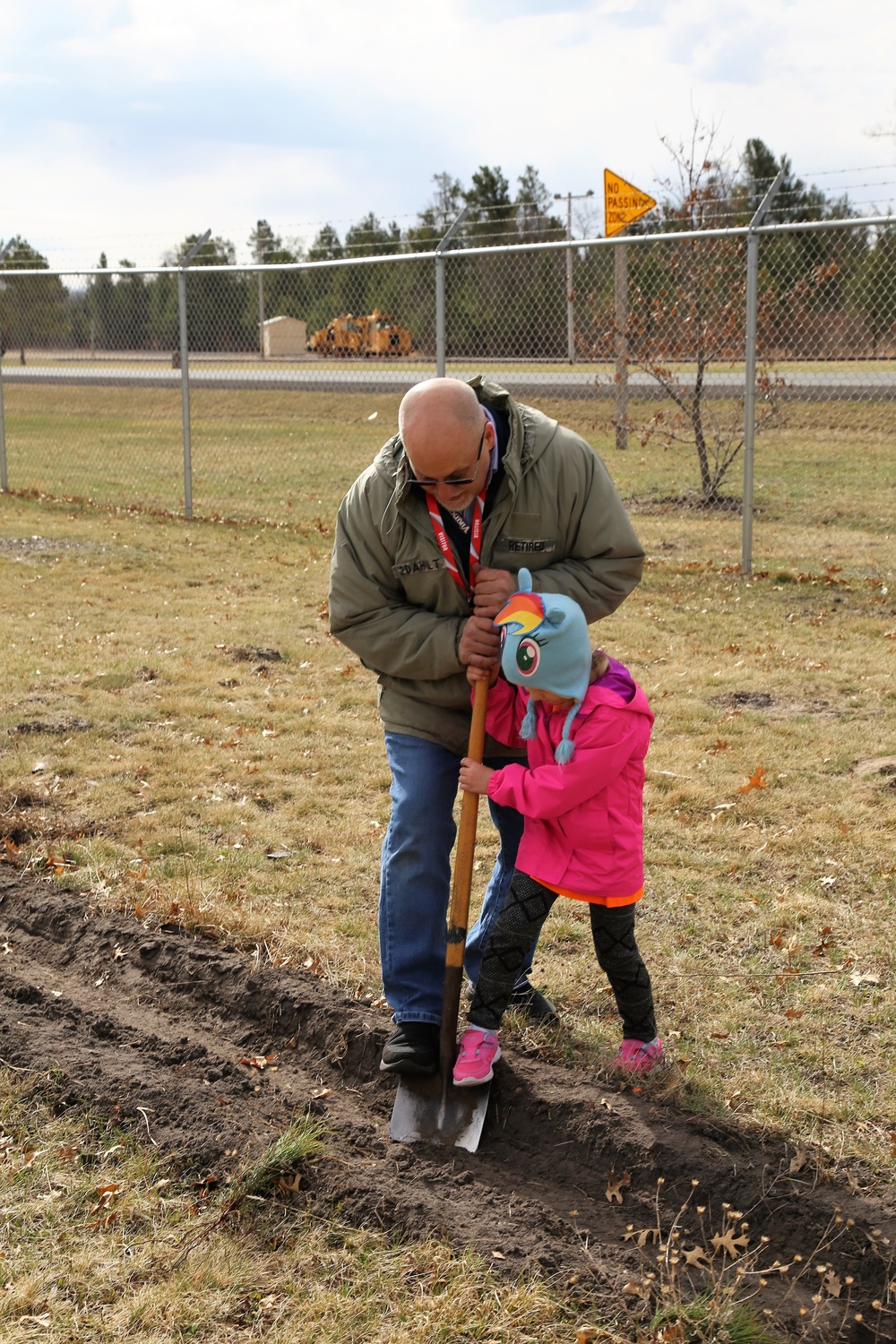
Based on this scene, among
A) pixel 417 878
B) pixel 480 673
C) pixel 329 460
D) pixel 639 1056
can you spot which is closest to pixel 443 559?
pixel 480 673

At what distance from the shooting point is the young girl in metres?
2.99

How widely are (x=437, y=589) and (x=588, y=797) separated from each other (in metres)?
0.74

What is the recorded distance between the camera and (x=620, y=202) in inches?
469

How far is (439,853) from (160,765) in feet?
8.95

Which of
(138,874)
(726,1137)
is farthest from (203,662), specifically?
(726,1137)

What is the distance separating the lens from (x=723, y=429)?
1366 centimetres

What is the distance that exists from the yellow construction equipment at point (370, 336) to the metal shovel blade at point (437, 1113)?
9479 mm

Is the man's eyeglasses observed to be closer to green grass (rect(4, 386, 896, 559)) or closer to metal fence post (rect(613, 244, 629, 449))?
green grass (rect(4, 386, 896, 559))

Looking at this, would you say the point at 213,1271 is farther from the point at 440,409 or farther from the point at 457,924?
the point at 440,409

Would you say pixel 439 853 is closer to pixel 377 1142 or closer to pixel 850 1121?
pixel 377 1142

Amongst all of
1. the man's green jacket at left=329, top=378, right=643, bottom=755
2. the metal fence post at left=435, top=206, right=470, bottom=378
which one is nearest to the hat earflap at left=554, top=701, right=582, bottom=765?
the man's green jacket at left=329, top=378, right=643, bottom=755

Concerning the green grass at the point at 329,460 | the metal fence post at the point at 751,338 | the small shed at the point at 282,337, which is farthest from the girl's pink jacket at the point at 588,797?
the small shed at the point at 282,337

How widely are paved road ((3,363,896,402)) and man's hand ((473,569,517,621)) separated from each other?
3944mm

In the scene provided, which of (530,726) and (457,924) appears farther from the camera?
(457,924)
